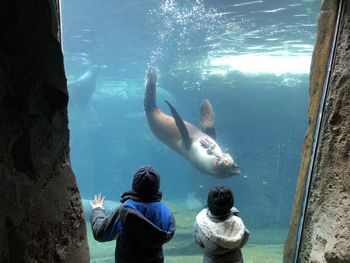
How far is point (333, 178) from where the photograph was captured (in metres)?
2.75

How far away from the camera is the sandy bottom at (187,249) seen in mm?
9399

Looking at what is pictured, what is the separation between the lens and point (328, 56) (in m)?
3.05

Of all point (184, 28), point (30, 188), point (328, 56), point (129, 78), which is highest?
point (328, 56)

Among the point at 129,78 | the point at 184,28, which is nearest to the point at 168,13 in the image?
the point at 184,28

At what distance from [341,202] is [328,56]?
1.18 metres

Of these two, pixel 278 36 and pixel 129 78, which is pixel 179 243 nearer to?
pixel 278 36

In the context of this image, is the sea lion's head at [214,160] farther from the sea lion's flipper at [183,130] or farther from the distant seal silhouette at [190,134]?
the sea lion's flipper at [183,130]

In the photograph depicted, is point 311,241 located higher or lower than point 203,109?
higher

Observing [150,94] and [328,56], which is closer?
[328,56]

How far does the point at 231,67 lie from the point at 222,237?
25.5m

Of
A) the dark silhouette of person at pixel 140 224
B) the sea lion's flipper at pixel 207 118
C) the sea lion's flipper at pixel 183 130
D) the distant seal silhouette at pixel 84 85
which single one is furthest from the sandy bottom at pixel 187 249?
the distant seal silhouette at pixel 84 85

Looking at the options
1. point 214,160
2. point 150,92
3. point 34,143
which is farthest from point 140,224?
point 150,92

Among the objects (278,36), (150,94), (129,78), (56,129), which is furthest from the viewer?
(129,78)

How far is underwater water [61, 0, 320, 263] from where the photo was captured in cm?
1647
